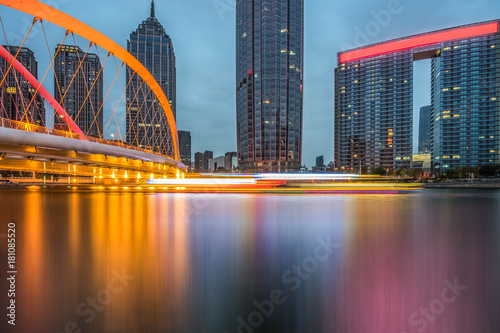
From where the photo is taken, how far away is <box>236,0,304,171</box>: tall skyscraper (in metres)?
102

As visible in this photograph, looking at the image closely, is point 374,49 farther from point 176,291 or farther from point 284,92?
point 176,291

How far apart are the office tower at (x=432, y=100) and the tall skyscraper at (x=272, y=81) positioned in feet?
111

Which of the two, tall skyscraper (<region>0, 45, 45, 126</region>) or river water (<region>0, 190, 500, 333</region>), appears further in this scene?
tall skyscraper (<region>0, 45, 45, 126</region>)

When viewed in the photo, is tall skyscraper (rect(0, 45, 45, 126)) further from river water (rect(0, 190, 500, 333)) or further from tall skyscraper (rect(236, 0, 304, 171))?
tall skyscraper (rect(236, 0, 304, 171))

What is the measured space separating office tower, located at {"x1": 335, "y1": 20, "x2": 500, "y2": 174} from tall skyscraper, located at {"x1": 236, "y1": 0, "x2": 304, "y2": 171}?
3398 centimetres

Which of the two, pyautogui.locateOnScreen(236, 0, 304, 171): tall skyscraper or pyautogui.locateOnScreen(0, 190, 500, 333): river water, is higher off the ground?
pyautogui.locateOnScreen(236, 0, 304, 171): tall skyscraper

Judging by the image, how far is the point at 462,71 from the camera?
4353 inches

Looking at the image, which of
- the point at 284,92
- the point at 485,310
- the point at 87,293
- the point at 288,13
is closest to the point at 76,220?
the point at 87,293

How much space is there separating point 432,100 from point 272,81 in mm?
92164

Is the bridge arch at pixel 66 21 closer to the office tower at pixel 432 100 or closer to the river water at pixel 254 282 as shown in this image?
the river water at pixel 254 282

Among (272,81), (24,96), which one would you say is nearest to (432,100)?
(272,81)

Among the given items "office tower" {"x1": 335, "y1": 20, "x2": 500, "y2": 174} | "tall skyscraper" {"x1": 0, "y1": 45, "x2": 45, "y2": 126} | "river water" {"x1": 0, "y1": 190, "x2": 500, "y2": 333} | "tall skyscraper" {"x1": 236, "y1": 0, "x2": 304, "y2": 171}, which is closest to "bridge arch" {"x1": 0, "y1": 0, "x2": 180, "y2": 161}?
"tall skyscraper" {"x1": 0, "y1": 45, "x2": 45, "y2": 126}

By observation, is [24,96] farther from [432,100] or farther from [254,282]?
[432,100]

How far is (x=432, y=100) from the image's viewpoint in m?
129
